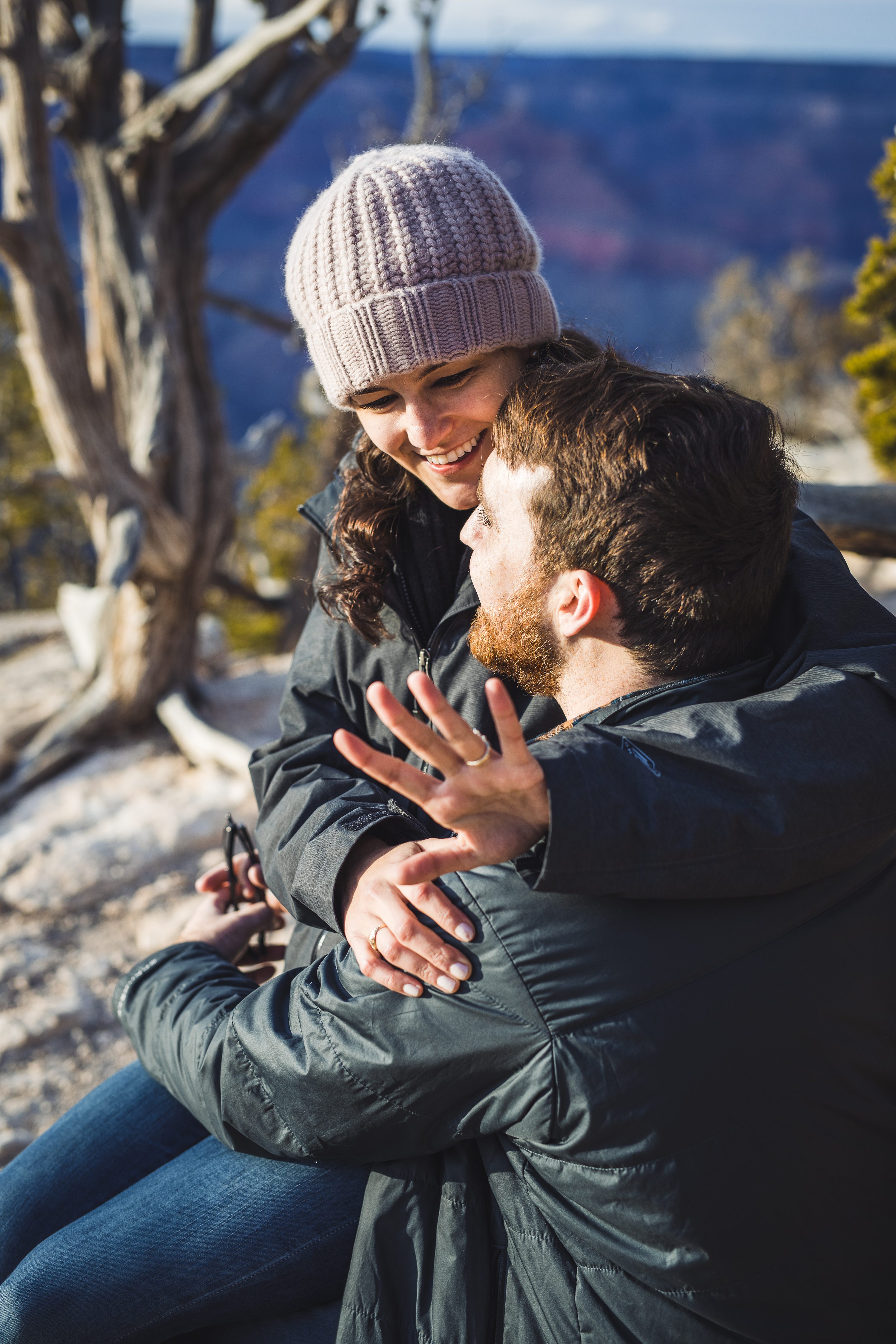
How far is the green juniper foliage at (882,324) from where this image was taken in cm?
438

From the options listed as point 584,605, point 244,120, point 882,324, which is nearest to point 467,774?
point 584,605

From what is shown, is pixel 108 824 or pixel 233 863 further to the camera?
pixel 108 824

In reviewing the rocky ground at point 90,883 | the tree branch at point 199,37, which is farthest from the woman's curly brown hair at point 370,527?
the tree branch at point 199,37

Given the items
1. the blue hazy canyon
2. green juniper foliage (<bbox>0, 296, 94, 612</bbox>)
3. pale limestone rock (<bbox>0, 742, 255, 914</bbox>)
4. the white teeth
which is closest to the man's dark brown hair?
the white teeth

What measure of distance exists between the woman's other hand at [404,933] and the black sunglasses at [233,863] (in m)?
0.71

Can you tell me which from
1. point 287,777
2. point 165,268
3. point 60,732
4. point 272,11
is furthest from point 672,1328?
point 272,11

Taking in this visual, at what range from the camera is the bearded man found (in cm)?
115

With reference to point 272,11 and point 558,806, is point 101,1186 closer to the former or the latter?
point 558,806

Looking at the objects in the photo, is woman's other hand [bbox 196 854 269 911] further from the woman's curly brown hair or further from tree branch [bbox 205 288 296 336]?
tree branch [bbox 205 288 296 336]

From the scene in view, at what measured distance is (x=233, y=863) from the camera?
2.23 m

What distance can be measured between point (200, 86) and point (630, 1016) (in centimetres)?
479

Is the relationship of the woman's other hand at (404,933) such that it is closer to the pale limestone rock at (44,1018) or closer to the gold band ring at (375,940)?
the gold band ring at (375,940)

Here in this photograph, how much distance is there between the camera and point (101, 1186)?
184cm

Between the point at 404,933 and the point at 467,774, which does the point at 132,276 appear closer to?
the point at 404,933
